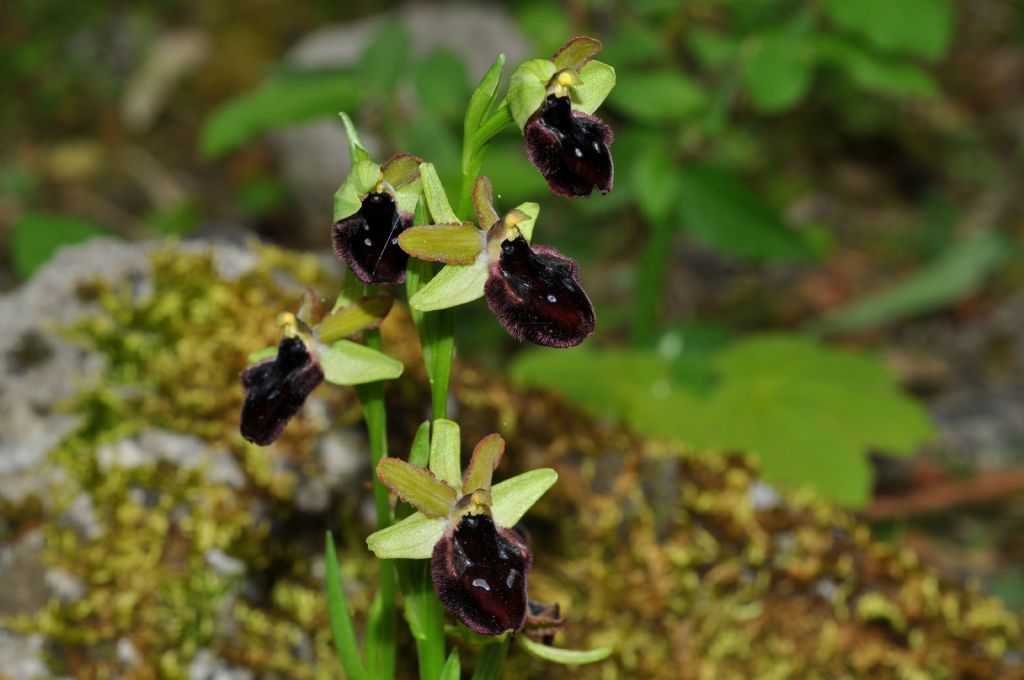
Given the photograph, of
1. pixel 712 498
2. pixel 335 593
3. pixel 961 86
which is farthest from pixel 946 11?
pixel 961 86

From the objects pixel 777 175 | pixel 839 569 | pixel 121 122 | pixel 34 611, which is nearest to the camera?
pixel 34 611

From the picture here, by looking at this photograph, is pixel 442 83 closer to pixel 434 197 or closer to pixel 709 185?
pixel 709 185

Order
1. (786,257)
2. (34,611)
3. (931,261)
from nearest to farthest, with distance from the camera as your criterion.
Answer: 1. (34,611)
2. (786,257)
3. (931,261)

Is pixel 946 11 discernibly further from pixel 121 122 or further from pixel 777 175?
pixel 121 122

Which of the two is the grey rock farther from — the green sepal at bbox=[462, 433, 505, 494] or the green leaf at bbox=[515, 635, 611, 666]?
the green sepal at bbox=[462, 433, 505, 494]

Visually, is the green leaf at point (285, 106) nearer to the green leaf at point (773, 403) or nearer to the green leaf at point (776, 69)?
the green leaf at point (773, 403)

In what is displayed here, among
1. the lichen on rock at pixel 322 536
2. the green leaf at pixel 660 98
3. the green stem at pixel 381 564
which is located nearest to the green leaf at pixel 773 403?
the lichen on rock at pixel 322 536
